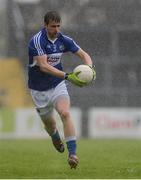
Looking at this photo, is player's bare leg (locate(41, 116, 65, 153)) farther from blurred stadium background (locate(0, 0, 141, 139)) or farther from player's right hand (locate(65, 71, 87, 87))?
blurred stadium background (locate(0, 0, 141, 139))

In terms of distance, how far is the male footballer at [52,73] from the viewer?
35.1 feet

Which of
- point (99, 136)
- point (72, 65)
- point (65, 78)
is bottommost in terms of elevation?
point (99, 136)

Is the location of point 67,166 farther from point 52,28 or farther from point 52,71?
point 52,28

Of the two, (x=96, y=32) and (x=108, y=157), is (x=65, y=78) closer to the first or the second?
(x=108, y=157)

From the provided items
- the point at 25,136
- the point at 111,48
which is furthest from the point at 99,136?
the point at 111,48

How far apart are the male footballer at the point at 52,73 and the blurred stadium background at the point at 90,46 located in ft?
47.7

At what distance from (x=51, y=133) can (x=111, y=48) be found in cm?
1705

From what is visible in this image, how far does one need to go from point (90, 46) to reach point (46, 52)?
17516 millimetres

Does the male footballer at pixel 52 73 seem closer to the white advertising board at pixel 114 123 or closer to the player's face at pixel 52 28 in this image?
the player's face at pixel 52 28

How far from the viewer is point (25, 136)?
82.4ft

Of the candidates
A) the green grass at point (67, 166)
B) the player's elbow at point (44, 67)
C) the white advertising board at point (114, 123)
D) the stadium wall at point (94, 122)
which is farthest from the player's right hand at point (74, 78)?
the white advertising board at point (114, 123)

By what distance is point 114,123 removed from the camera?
2531 cm

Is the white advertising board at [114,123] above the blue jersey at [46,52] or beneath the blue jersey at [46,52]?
beneath

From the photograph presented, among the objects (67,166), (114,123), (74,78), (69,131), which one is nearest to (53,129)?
(67,166)
